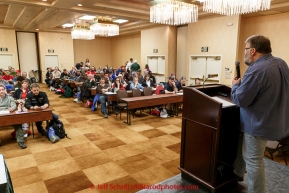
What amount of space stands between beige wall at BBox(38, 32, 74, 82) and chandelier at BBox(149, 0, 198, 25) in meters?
11.1

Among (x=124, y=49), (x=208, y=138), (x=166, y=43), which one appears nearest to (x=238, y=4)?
(x=208, y=138)

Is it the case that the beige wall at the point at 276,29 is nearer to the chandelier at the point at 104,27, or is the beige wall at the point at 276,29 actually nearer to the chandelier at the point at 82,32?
the chandelier at the point at 104,27

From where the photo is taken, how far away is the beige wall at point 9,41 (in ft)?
40.1

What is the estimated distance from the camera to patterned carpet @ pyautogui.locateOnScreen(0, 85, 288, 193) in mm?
2945

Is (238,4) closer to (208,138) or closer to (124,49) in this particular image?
(208,138)

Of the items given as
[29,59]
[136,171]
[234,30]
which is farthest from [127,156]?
[29,59]

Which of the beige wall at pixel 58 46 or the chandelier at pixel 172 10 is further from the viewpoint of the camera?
the beige wall at pixel 58 46

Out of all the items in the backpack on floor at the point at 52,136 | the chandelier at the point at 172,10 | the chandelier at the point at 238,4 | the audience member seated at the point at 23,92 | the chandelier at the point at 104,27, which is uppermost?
the chandelier at the point at 104,27

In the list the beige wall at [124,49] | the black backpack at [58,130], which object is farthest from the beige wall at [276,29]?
the beige wall at [124,49]

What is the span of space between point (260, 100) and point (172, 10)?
3370 millimetres

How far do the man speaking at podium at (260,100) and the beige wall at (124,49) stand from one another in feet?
42.1

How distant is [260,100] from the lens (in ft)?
6.30

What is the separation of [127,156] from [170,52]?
7512 millimetres

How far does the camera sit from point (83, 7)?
275 inches
